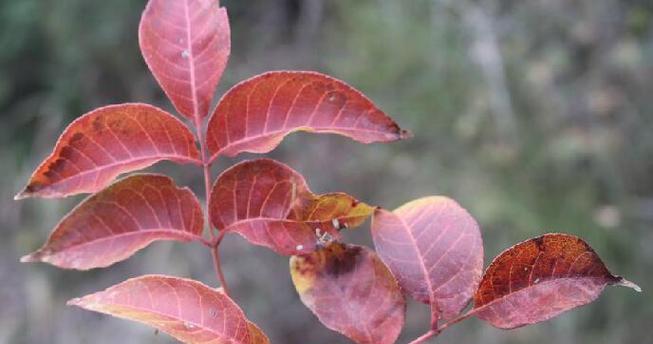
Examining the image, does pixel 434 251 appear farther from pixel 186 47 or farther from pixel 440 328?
pixel 186 47

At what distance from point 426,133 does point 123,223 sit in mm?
1855

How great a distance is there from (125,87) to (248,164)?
2758 mm

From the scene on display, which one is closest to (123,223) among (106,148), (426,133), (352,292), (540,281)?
(106,148)

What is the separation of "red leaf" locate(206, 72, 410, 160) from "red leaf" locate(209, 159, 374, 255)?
19 millimetres

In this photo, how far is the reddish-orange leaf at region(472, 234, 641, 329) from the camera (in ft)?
1.31

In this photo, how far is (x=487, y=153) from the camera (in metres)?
2.03

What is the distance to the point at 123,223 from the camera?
0.46 meters

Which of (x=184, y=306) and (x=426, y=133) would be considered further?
(x=426, y=133)

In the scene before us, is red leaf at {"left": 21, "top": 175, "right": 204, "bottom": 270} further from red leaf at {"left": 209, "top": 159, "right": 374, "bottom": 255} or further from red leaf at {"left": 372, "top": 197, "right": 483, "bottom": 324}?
red leaf at {"left": 372, "top": 197, "right": 483, "bottom": 324}

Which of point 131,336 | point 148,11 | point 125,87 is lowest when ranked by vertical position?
point 131,336

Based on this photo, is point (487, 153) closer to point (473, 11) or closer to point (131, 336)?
point (473, 11)

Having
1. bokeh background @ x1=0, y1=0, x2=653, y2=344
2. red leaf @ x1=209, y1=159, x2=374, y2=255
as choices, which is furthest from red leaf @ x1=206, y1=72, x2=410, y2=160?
bokeh background @ x1=0, y1=0, x2=653, y2=344

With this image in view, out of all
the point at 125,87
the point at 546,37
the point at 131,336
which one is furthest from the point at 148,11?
the point at 125,87

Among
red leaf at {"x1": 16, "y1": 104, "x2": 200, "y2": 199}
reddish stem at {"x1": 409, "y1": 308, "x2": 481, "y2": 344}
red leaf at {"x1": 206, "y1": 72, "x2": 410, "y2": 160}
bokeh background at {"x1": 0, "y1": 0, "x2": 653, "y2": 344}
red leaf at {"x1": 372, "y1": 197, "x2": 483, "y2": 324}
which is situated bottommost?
bokeh background at {"x1": 0, "y1": 0, "x2": 653, "y2": 344}
